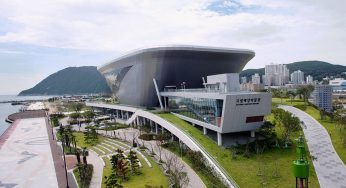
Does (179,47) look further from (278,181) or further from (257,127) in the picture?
(278,181)

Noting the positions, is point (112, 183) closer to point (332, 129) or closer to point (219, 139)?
point (219, 139)

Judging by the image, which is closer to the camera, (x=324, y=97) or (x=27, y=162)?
(x=27, y=162)

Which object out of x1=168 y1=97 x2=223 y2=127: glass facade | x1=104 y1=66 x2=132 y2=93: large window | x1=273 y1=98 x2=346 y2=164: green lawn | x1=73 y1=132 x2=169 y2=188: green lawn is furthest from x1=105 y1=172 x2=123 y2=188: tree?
x1=104 y1=66 x2=132 y2=93: large window

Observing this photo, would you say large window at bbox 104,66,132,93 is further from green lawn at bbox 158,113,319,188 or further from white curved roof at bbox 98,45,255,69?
green lawn at bbox 158,113,319,188

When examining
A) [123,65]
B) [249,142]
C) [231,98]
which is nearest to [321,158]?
[249,142]

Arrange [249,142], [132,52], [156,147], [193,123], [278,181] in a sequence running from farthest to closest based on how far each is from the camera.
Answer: [132,52] → [193,123] → [156,147] → [249,142] → [278,181]

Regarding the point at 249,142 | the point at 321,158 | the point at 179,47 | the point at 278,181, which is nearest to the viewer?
the point at 278,181

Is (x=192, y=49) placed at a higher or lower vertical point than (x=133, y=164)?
higher

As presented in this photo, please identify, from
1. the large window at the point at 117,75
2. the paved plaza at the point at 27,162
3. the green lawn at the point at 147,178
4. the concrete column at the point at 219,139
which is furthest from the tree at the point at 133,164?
the large window at the point at 117,75

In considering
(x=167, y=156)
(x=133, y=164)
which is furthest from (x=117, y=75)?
(x=133, y=164)
